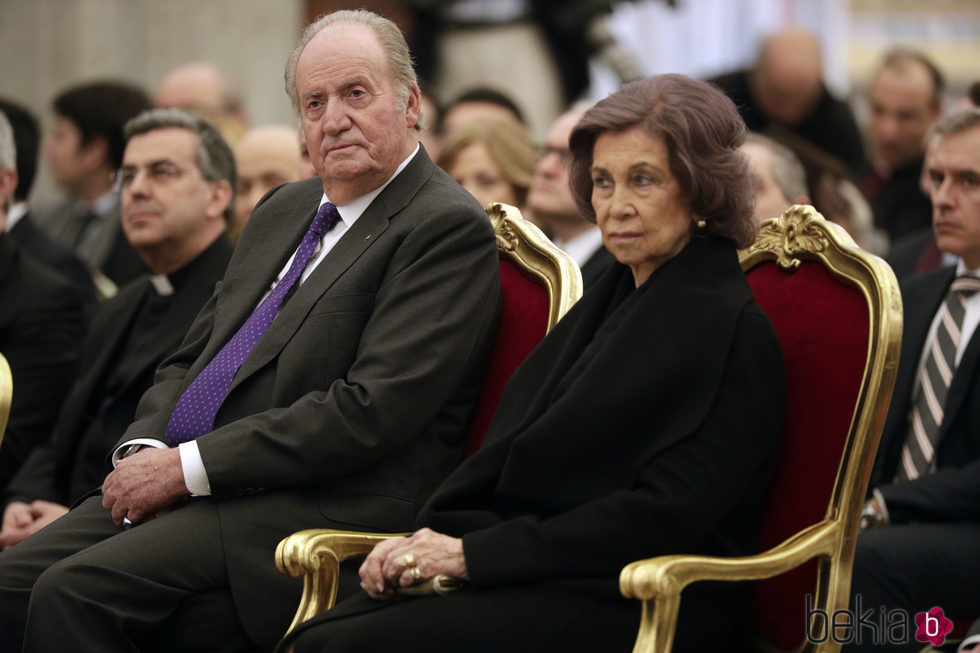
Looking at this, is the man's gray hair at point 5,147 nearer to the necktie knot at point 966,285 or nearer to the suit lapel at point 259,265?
the suit lapel at point 259,265

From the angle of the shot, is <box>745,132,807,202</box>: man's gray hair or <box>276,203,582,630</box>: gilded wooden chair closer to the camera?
<box>276,203,582,630</box>: gilded wooden chair

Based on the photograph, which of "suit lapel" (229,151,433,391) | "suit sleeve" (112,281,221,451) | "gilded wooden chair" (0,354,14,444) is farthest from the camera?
"gilded wooden chair" (0,354,14,444)

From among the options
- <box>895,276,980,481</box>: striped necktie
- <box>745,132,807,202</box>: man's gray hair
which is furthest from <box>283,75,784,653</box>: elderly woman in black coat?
<box>745,132,807,202</box>: man's gray hair

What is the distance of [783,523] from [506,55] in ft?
20.4

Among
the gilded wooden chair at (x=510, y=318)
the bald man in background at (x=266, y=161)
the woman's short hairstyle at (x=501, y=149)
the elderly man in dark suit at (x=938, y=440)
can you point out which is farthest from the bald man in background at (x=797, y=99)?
the gilded wooden chair at (x=510, y=318)

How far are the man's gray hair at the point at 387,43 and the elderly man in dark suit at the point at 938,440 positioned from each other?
5.34 ft

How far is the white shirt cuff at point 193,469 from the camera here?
10.0 ft

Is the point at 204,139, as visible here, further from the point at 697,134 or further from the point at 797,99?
the point at 797,99

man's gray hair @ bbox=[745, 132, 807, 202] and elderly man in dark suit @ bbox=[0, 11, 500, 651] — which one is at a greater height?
man's gray hair @ bbox=[745, 132, 807, 202]

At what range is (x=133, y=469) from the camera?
10.4ft

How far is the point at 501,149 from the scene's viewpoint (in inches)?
208

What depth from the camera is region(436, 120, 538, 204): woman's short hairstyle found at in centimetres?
528

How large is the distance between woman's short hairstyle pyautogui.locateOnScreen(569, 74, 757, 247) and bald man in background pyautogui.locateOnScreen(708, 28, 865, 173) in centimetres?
455

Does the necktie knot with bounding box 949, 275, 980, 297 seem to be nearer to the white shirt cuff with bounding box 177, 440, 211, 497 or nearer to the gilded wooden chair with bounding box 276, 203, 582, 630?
the gilded wooden chair with bounding box 276, 203, 582, 630
